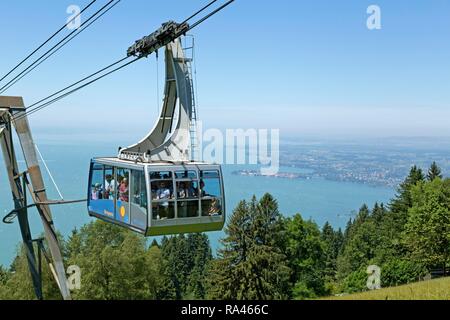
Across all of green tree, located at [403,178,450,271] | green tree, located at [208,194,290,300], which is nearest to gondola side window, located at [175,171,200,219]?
green tree, located at [403,178,450,271]

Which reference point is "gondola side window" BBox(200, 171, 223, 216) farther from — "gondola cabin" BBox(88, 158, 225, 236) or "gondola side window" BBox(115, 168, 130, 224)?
"gondola side window" BBox(115, 168, 130, 224)

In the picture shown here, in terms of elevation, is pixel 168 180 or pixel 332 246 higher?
pixel 168 180

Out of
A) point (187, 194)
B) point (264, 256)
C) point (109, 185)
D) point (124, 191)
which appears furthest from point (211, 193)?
point (264, 256)

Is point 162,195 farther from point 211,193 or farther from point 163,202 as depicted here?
point 211,193

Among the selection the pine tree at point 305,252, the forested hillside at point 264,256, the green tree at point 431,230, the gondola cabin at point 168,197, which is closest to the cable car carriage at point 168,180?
the gondola cabin at point 168,197

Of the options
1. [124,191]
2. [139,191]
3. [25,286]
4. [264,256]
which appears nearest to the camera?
[139,191]

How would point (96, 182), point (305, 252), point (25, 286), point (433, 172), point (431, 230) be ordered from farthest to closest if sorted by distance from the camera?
1. point (433, 172)
2. point (305, 252)
3. point (431, 230)
4. point (25, 286)
5. point (96, 182)

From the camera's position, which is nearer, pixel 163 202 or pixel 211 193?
pixel 163 202
